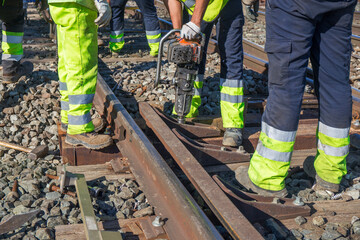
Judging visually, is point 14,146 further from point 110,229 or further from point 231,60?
point 231,60

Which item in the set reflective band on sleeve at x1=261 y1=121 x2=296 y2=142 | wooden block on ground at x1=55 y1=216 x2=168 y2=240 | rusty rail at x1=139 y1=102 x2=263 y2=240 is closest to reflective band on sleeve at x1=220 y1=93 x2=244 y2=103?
rusty rail at x1=139 y1=102 x2=263 y2=240

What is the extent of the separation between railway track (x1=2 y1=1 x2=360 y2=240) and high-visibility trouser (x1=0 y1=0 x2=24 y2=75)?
5.35 ft

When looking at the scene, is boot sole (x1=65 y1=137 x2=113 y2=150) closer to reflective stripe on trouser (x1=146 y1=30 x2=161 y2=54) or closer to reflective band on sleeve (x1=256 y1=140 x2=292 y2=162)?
reflective band on sleeve (x1=256 y1=140 x2=292 y2=162)

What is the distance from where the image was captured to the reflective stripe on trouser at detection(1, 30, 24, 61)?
554 centimetres

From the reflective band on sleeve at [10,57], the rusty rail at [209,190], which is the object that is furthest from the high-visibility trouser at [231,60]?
the reflective band on sleeve at [10,57]

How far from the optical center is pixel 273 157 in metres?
2.92

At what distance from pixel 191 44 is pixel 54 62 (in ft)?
11.6

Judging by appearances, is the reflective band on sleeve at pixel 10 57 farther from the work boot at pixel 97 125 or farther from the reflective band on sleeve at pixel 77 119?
the reflective band on sleeve at pixel 77 119

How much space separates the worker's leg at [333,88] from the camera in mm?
2820

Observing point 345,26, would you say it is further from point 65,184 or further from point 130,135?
point 65,184

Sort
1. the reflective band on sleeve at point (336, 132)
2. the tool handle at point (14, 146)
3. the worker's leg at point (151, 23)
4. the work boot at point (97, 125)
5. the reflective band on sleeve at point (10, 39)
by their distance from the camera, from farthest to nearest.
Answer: the worker's leg at point (151, 23) → the reflective band on sleeve at point (10, 39) → the work boot at point (97, 125) → the tool handle at point (14, 146) → the reflective band on sleeve at point (336, 132)

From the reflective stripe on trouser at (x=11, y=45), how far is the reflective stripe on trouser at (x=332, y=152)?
159 inches

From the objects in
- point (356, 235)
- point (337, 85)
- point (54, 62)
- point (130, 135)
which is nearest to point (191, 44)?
point (130, 135)

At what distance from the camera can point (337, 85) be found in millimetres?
2918
